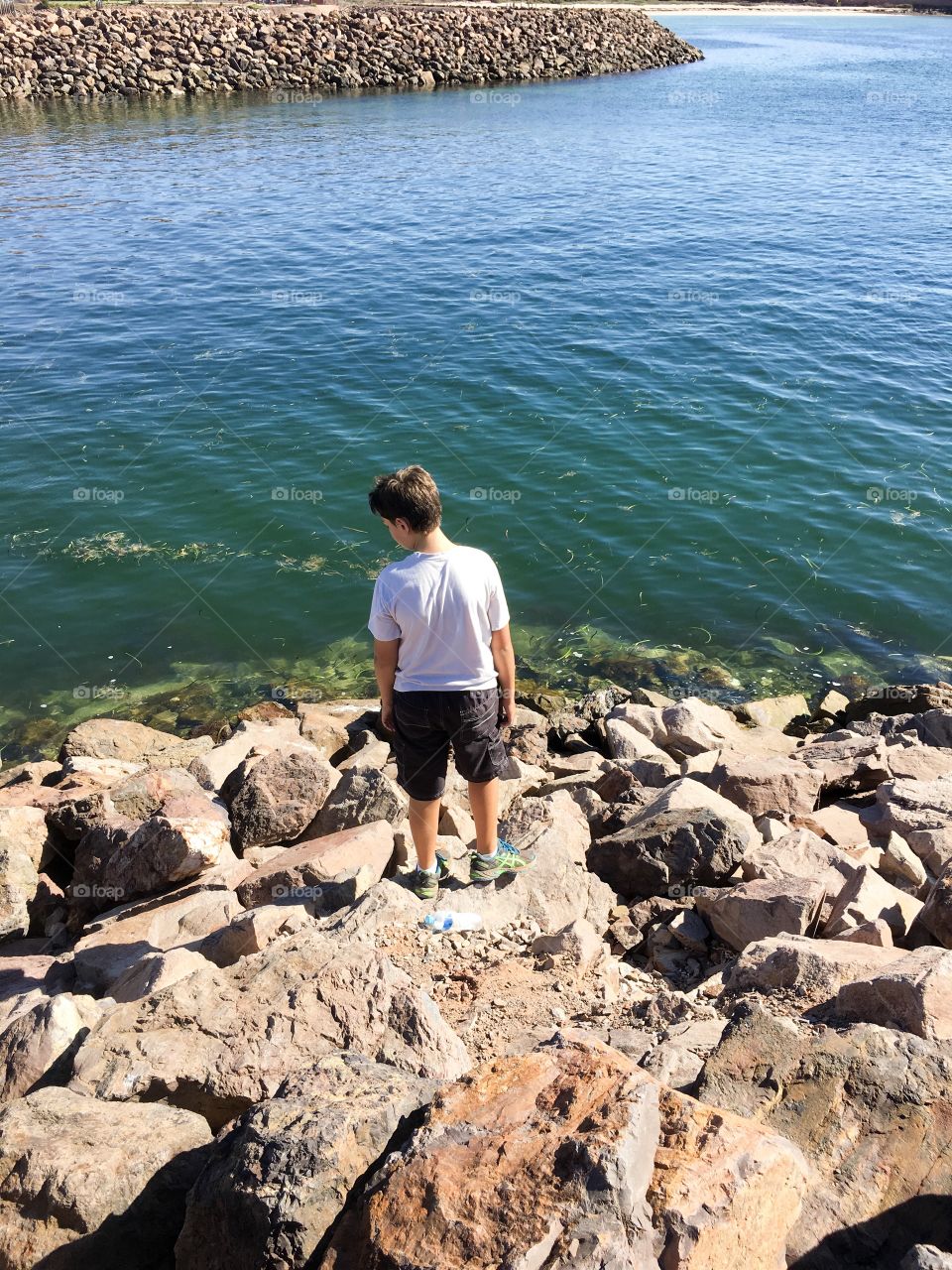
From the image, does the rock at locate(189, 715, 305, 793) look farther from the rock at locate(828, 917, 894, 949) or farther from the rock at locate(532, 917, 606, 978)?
the rock at locate(828, 917, 894, 949)

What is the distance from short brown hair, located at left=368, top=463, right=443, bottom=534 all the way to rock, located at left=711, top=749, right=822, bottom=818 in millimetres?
4067

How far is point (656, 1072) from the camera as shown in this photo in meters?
3.97

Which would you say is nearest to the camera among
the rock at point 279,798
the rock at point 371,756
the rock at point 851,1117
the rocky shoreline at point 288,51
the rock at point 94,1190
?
the rock at point 851,1117

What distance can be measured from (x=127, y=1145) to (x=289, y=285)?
22.7 meters

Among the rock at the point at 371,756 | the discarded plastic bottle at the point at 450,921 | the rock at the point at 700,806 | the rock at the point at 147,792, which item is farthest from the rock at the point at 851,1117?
the rock at the point at 371,756

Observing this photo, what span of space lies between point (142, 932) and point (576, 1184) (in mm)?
3712

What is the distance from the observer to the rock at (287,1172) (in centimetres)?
308

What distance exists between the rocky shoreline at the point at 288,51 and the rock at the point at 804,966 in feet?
181

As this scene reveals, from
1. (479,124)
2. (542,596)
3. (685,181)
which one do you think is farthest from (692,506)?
(479,124)

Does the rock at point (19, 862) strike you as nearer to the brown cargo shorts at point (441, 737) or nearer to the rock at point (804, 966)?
the brown cargo shorts at point (441, 737)

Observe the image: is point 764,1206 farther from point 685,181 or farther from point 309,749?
point 685,181

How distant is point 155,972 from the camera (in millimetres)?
4984

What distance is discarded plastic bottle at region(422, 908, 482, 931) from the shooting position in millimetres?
5398

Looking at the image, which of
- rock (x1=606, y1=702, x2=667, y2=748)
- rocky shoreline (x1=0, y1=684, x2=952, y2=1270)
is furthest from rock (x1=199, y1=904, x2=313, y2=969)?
rock (x1=606, y1=702, x2=667, y2=748)
